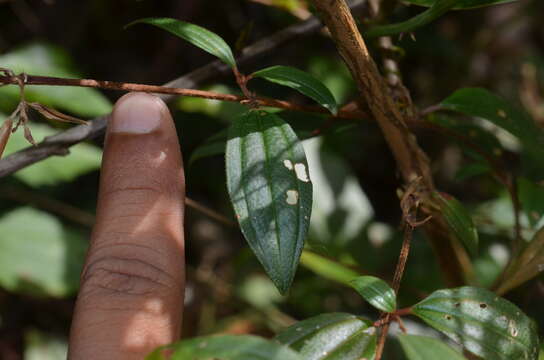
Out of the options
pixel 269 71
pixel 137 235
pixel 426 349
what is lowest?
pixel 426 349

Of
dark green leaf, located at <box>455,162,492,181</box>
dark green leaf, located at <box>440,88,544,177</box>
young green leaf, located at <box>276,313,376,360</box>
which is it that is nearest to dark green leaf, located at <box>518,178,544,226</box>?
dark green leaf, located at <box>455,162,492,181</box>

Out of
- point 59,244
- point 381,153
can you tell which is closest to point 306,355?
point 59,244

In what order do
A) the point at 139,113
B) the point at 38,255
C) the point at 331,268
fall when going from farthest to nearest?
the point at 38,255 → the point at 331,268 → the point at 139,113

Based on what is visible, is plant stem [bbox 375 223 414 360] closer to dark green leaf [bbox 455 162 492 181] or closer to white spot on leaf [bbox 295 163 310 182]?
white spot on leaf [bbox 295 163 310 182]

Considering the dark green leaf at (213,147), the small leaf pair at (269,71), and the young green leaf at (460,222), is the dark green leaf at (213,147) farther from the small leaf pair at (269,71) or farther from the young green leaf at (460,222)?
the young green leaf at (460,222)

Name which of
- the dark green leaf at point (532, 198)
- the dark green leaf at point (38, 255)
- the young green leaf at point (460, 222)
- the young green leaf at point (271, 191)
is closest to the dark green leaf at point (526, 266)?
the young green leaf at point (460, 222)

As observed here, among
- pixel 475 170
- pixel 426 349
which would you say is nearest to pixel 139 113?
pixel 426 349

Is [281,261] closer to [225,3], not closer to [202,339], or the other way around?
[202,339]

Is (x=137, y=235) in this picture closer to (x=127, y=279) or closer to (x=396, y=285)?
(x=127, y=279)
